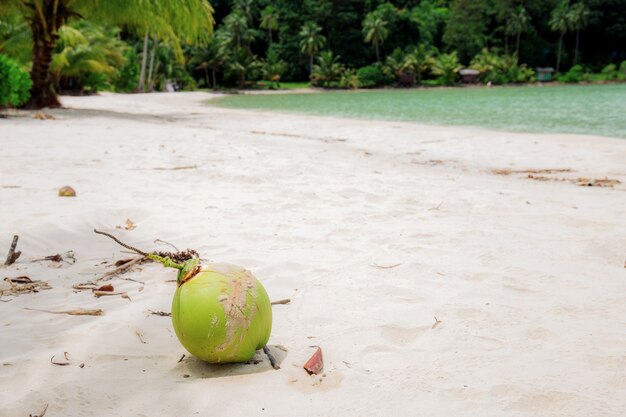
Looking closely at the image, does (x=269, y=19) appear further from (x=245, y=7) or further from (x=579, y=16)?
(x=579, y=16)

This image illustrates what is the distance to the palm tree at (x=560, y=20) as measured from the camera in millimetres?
62406

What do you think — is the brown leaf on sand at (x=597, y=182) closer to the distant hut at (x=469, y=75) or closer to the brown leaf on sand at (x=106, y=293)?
the brown leaf on sand at (x=106, y=293)

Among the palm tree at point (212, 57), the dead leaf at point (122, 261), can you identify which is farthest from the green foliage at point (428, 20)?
the dead leaf at point (122, 261)

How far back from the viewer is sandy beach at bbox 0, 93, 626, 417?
1.75m

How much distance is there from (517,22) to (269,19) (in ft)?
102

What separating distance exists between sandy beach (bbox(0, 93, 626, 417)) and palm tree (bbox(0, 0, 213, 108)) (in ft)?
30.3

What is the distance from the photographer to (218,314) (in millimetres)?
1797

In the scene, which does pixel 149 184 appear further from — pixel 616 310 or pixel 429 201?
pixel 616 310

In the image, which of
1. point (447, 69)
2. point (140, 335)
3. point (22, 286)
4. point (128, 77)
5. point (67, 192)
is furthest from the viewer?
point (447, 69)

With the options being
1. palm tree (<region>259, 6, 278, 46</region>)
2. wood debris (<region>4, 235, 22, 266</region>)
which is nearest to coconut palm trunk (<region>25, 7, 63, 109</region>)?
wood debris (<region>4, 235, 22, 266</region>)

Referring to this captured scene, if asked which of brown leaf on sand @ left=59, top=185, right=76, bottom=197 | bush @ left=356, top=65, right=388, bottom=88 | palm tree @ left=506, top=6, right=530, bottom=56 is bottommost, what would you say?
brown leaf on sand @ left=59, top=185, right=76, bottom=197

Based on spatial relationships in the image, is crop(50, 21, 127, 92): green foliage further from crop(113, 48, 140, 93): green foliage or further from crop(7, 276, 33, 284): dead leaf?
crop(7, 276, 33, 284): dead leaf

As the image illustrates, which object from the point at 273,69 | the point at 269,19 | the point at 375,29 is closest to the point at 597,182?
the point at 273,69

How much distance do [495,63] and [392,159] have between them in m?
56.6
